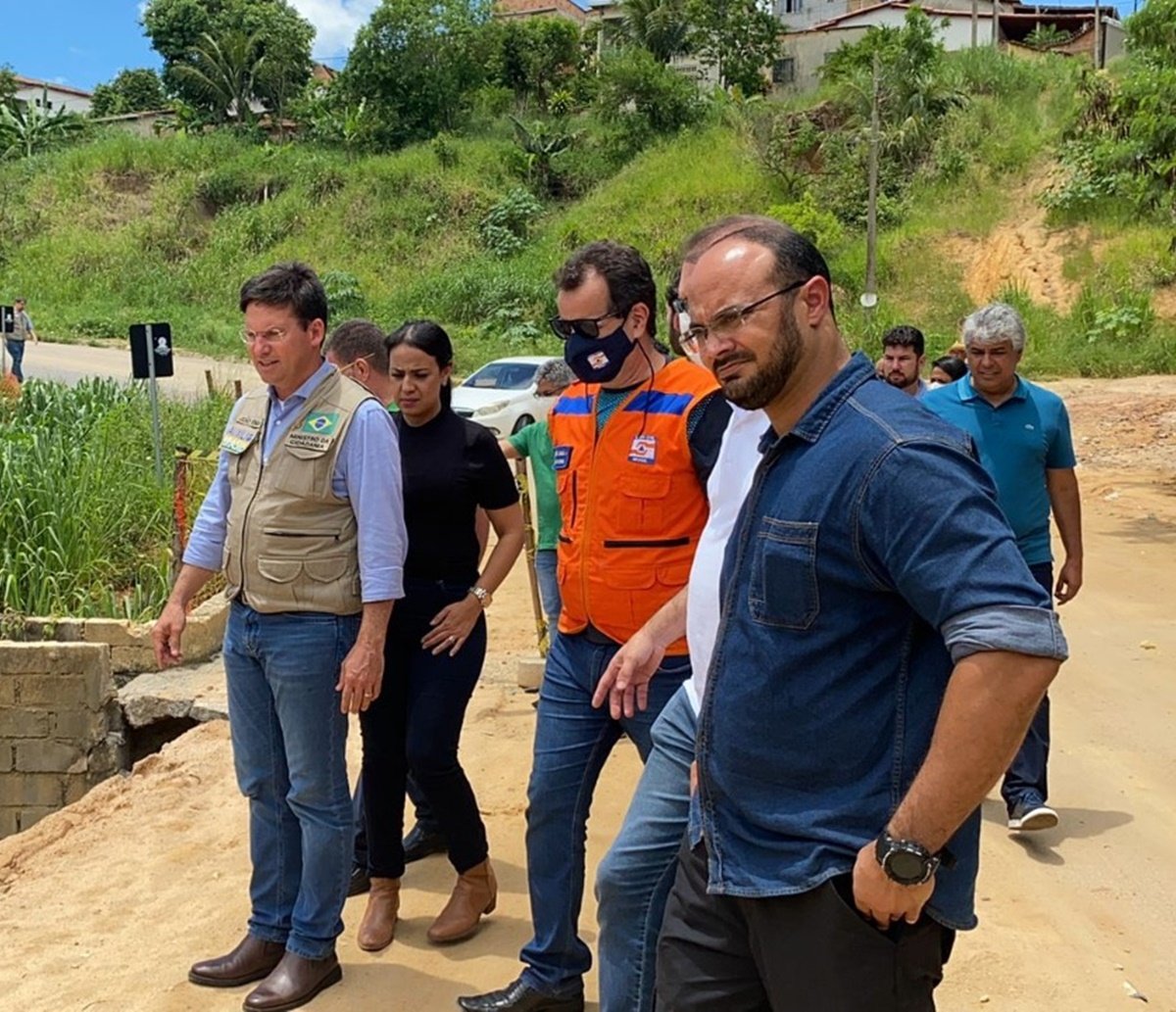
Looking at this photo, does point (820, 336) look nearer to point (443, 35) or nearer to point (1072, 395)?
point (1072, 395)

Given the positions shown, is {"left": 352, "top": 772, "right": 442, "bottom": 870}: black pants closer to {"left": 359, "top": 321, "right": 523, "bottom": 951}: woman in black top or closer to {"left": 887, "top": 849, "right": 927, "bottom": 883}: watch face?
{"left": 359, "top": 321, "right": 523, "bottom": 951}: woman in black top

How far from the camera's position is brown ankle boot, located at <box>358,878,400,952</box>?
3990mm

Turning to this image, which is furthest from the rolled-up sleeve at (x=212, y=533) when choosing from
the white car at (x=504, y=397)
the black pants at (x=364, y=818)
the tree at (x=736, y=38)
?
the tree at (x=736, y=38)

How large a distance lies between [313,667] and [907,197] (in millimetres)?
32020

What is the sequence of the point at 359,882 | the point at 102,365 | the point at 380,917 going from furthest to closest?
the point at 102,365
the point at 359,882
the point at 380,917

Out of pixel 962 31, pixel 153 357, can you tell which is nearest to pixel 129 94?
pixel 962 31

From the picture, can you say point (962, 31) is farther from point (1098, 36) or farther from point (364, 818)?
point (364, 818)

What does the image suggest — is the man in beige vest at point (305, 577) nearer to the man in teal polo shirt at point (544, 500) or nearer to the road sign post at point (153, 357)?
the man in teal polo shirt at point (544, 500)

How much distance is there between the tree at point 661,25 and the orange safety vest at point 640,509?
44.0 meters

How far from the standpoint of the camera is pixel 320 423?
3496mm

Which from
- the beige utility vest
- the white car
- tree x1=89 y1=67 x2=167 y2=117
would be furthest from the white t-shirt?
tree x1=89 y1=67 x2=167 y2=117

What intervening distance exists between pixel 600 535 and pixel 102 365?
980 inches

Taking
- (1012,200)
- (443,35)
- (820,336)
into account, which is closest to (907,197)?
(1012,200)

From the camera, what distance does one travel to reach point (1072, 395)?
19.6 meters
